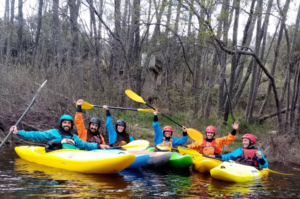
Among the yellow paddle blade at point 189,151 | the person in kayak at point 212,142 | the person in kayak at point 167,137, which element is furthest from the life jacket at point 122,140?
the person in kayak at point 212,142

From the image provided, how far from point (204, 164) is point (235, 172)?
0.89 metres

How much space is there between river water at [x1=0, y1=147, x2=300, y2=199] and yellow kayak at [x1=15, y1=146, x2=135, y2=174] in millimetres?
109

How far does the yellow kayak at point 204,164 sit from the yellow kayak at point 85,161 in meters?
1.64

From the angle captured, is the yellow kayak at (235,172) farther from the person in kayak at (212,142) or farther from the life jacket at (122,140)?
the life jacket at (122,140)

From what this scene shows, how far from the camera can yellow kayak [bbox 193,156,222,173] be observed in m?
6.55

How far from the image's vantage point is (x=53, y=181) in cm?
506

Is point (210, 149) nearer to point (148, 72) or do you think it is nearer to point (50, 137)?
point (50, 137)

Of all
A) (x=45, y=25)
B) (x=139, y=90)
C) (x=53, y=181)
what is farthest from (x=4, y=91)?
(x=45, y=25)

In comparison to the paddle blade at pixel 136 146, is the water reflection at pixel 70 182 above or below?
below

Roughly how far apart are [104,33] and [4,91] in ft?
17.0

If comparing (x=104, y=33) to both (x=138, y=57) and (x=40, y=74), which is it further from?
(x=40, y=74)

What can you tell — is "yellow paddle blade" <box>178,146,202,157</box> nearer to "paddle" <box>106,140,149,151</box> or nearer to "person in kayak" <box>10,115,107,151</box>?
"paddle" <box>106,140,149,151</box>

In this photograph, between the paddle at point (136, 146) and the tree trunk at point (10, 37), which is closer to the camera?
the paddle at point (136, 146)

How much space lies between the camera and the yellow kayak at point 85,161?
217 inches
